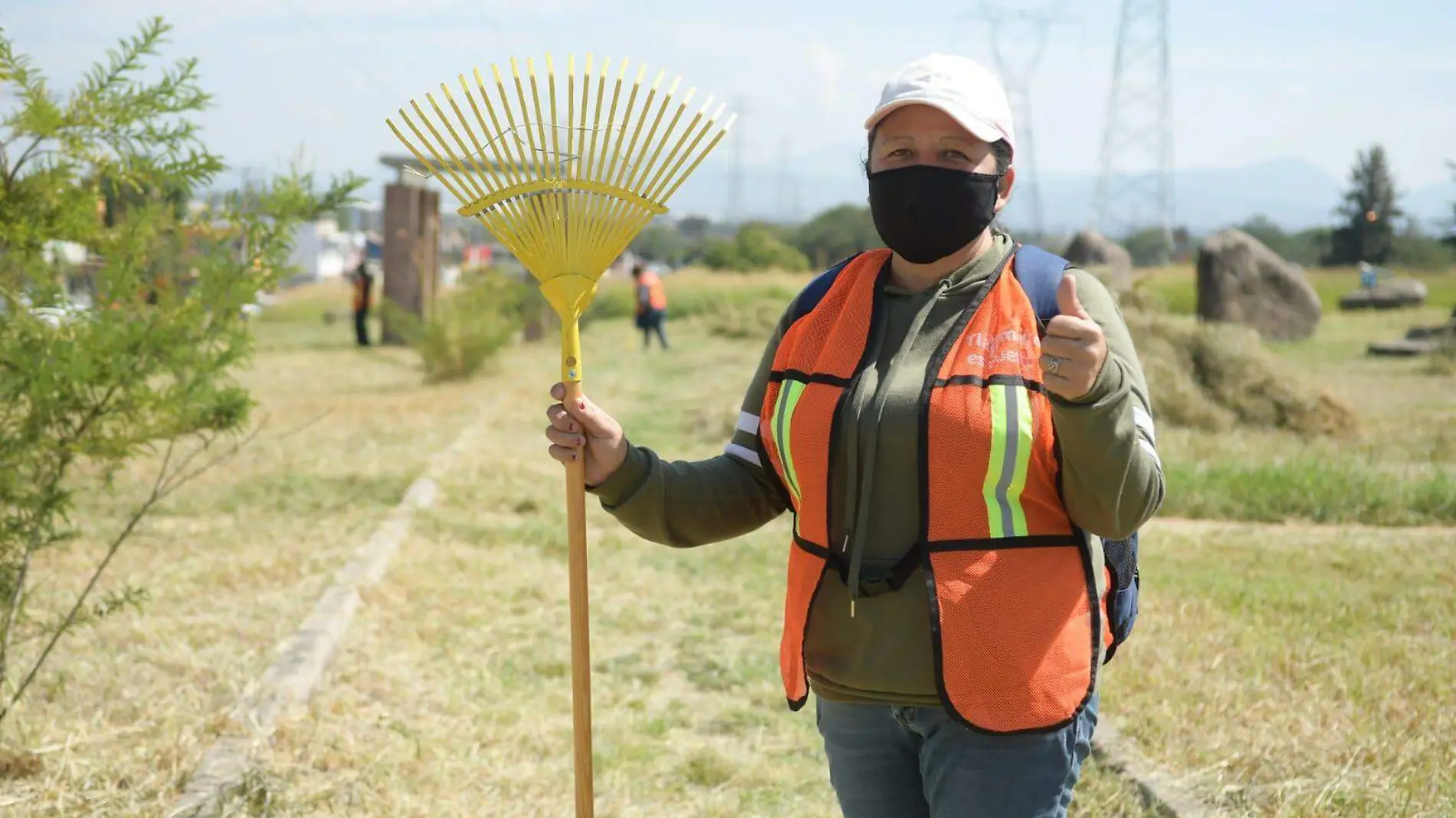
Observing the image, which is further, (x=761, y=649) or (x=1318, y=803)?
(x=761, y=649)

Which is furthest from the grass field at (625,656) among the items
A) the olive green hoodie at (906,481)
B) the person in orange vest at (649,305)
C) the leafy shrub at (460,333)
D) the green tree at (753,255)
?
the green tree at (753,255)

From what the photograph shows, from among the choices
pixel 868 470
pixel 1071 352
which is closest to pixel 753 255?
pixel 868 470

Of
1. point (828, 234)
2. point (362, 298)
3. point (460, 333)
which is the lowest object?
point (460, 333)

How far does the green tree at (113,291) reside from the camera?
3.71 metres

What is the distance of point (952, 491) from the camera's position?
7.16 feet

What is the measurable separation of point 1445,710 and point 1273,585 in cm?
180

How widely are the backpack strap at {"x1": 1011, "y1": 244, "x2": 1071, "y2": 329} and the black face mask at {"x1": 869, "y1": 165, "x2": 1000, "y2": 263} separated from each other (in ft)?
0.31

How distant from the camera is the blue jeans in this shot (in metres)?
2.21

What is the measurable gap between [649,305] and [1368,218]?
46.6m

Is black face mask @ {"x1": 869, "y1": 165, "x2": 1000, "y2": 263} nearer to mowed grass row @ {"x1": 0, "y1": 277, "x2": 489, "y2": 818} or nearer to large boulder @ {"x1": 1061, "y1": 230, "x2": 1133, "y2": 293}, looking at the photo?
mowed grass row @ {"x1": 0, "y1": 277, "x2": 489, "y2": 818}

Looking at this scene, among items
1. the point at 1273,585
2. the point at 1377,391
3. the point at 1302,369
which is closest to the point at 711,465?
the point at 1273,585

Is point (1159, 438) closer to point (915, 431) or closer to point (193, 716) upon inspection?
point (193, 716)

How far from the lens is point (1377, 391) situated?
14.5 metres

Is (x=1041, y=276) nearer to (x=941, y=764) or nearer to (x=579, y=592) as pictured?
(x=941, y=764)
